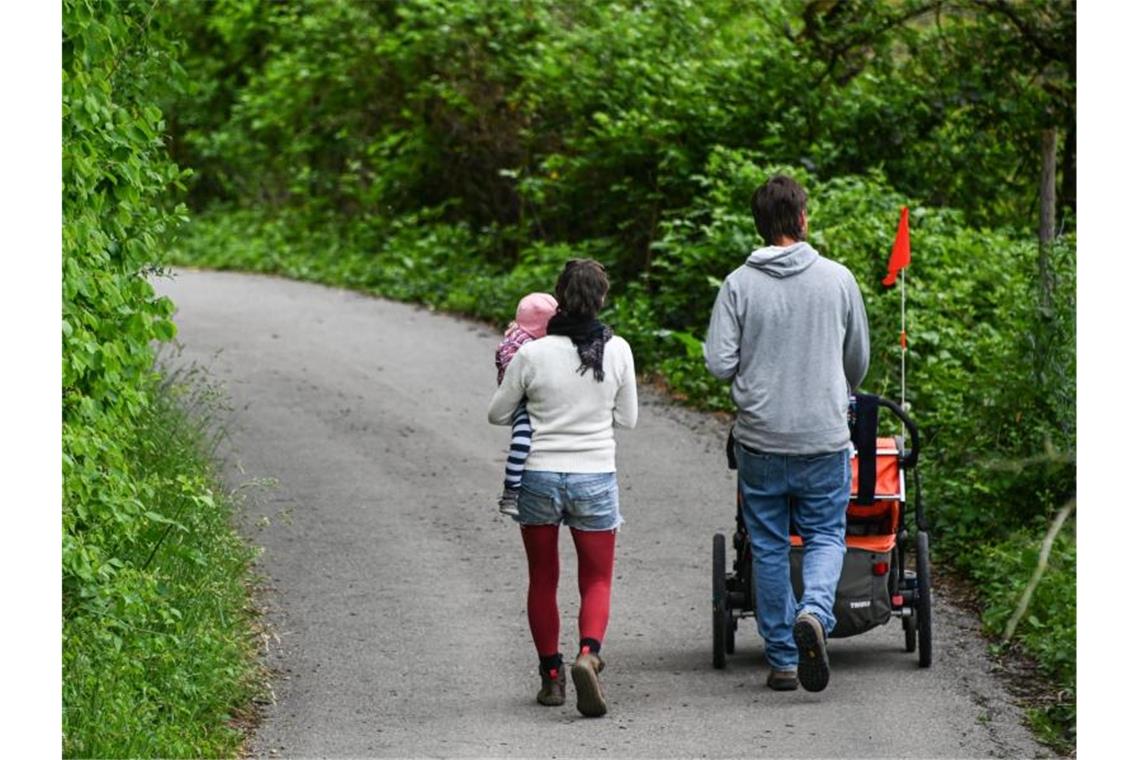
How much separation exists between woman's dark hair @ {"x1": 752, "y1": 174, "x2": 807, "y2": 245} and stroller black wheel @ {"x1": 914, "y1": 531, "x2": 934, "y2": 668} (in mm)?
1429

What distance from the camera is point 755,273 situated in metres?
6.83

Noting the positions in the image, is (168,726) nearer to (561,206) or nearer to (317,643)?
(317,643)

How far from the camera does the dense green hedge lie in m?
5.92

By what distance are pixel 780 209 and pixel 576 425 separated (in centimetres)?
115

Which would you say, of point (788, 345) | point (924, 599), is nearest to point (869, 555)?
point (924, 599)

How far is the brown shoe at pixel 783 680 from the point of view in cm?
709

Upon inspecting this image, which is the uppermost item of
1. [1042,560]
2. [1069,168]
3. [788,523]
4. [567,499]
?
[1069,168]

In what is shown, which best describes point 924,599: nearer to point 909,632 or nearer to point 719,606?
point 909,632

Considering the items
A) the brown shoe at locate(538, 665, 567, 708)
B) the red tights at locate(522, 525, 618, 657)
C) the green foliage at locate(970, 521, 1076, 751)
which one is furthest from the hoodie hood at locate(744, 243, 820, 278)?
the green foliage at locate(970, 521, 1076, 751)

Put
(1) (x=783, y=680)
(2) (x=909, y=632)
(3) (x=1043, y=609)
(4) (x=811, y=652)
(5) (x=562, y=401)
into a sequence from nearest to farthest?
1. (4) (x=811, y=652)
2. (5) (x=562, y=401)
3. (1) (x=783, y=680)
4. (2) (x=909, y=632)
5. (3) (x=1043, y=609)

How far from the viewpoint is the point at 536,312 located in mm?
6832

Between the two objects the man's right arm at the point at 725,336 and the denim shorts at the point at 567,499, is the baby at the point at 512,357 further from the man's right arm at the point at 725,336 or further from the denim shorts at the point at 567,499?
the man's right arm at the point at 725,336

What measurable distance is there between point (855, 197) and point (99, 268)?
9.49m

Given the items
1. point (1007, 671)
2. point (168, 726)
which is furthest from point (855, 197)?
point (168, 726)
